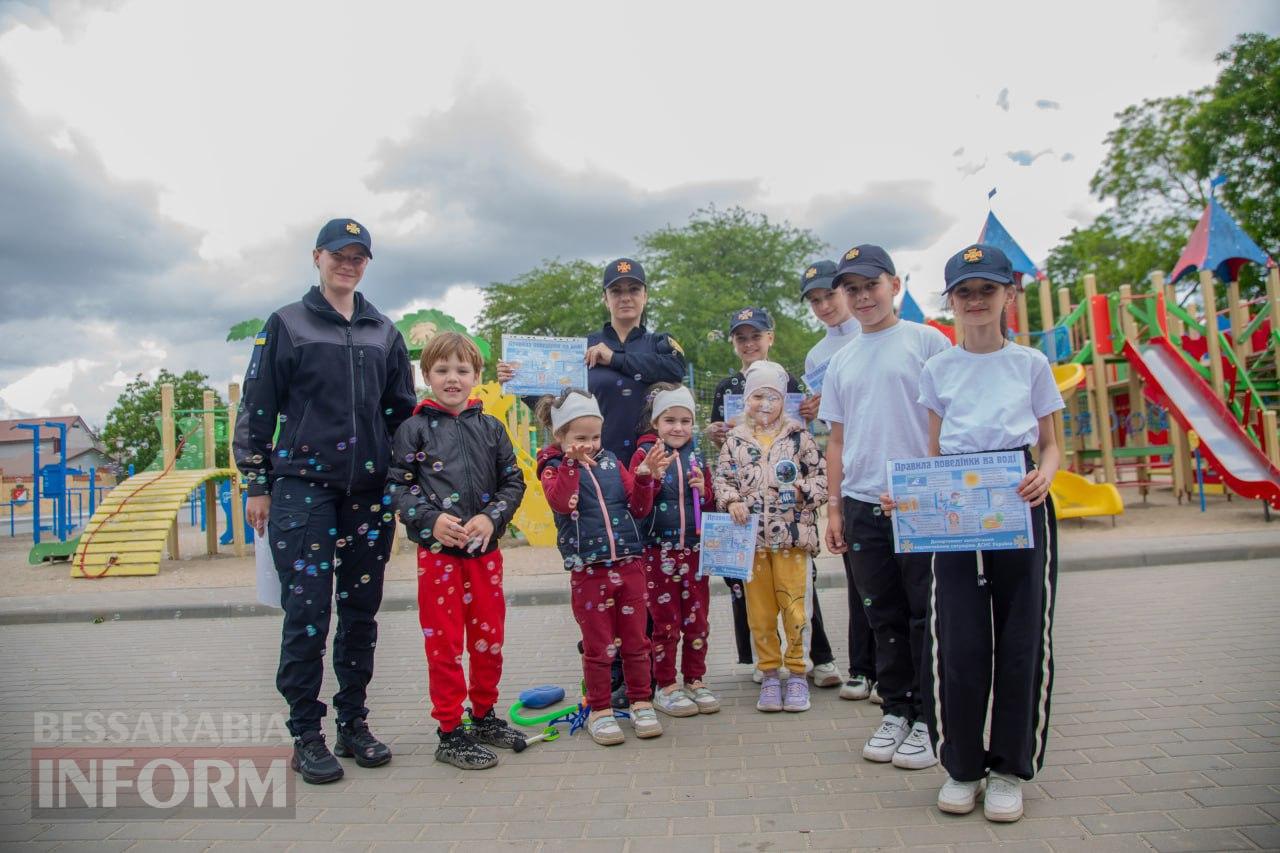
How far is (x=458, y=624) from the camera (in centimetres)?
363

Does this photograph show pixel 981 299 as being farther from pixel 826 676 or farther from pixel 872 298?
pixel 826 676

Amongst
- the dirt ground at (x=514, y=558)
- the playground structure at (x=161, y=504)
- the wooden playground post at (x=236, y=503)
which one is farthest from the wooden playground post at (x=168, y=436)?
the wooden playground post at (x=236, y=503)

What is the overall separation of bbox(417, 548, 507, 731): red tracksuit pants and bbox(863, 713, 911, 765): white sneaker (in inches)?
67.0

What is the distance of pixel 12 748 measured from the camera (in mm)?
4133

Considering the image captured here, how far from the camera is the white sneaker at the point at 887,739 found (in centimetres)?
342

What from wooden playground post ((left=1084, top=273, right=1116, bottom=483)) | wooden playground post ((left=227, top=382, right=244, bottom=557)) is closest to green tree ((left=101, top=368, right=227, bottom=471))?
wooden playground post ((left=227, top=382, right=244, bottom=557))

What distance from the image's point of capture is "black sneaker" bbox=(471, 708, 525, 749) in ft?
12.4

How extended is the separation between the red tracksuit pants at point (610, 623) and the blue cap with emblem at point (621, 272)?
1565 mm

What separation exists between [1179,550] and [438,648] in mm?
8549

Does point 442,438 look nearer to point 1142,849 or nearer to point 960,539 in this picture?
point 960,539

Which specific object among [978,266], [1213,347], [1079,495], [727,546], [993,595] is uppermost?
[1213,347]

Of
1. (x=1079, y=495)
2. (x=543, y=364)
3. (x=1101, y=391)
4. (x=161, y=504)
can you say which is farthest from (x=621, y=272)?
(x=1101, y=391)

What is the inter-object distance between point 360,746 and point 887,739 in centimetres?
235

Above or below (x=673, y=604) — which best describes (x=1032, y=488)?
above
